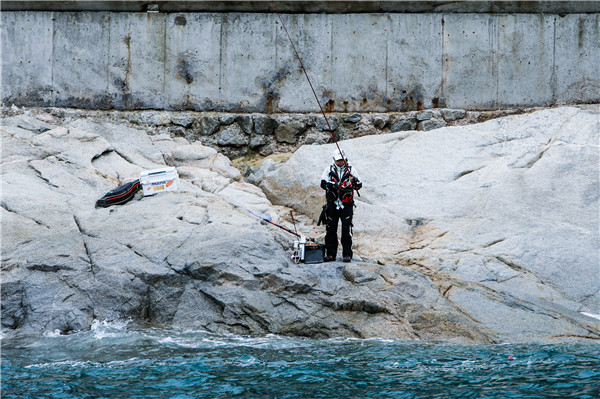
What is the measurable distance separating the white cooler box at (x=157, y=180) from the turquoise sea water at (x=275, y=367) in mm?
3069

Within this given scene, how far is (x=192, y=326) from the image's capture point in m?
7.91

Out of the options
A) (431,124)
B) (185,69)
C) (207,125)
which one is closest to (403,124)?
(431,124)

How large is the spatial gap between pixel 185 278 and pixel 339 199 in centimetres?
243

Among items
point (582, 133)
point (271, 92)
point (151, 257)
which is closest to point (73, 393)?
point (151, 257)

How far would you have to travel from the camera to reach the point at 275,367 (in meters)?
6.41

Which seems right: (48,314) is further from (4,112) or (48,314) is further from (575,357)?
(4,112)

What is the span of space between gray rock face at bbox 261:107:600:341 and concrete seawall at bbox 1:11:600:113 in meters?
1.29

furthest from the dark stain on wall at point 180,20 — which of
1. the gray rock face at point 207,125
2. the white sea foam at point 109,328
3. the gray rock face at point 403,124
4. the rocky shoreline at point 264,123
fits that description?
the white sea foam at point 109,328

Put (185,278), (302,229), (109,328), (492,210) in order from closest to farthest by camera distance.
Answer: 1. (109,328)
2. (185,278)
3. (492,210)
4. (302,229)

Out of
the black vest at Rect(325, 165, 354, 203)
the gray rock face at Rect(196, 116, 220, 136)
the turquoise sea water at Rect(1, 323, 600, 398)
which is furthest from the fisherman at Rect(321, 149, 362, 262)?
the gray rock face at Rect(196, 116, 220, 136)

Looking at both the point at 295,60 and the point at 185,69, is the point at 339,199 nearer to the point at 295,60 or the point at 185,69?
the point at 295,60

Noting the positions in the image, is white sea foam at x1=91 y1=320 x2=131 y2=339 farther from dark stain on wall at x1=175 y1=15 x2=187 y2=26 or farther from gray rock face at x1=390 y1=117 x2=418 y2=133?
dark stain on wall at x1=175 y1=15 x2=187 y2=26

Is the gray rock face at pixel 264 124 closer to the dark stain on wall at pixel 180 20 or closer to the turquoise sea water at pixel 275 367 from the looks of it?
the dark stain on wall at pixel 180 20

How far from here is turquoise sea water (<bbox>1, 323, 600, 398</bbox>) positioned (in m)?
5.69
